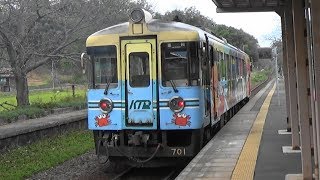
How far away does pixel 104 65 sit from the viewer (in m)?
10.1

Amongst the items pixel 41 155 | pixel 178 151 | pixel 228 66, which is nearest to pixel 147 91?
pixel 178 151

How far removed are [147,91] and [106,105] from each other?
0.85 m

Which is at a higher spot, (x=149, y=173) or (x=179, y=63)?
(x=179, y=63)

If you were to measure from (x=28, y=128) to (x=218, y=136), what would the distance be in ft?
17.7

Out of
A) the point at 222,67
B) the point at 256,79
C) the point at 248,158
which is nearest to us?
the point at 248,158

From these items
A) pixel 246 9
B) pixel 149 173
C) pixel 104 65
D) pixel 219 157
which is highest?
pixel 246 9

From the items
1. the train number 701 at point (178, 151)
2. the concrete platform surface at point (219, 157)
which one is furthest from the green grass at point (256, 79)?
the train number 701 at point (178, 151)

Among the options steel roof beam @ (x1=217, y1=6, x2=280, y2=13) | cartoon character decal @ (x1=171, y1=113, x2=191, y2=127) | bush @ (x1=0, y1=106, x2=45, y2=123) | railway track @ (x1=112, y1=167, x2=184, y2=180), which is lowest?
railway track @ (x1=112, y1=167, x2=184, y2=180)

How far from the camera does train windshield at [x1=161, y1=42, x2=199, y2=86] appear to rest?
32.1ft

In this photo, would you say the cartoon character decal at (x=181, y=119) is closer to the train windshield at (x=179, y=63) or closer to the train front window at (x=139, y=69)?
the train windshield at (x=179, y=63)

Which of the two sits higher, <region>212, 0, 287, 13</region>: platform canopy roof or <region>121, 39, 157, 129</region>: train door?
<region>212, 0, 287, 13</region>: platform canopy roof

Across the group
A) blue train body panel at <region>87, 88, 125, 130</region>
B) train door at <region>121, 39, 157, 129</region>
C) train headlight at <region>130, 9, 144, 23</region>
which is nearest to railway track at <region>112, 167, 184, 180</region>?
blue train body panel at <region>87, 88, 125, 130</region>

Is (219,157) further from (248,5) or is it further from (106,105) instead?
(248,5)

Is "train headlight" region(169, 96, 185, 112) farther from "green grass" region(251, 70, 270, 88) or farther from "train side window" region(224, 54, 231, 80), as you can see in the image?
"green grass" region(251, 70, 270, 88)
